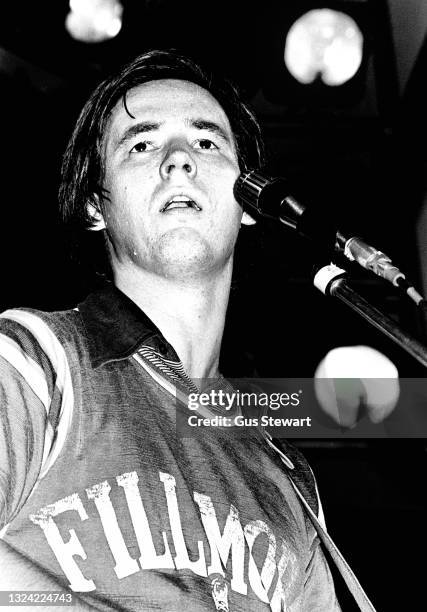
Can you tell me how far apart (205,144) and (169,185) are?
0.24 meters

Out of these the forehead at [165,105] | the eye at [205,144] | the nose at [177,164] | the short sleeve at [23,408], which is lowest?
the short sleeve at [23,408]

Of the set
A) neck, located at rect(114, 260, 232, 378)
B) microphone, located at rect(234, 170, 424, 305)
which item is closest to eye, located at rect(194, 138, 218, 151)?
neck, located at rect(114, 260, 232, 378)

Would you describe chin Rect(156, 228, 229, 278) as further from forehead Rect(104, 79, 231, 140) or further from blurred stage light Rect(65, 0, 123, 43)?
blurred stage light Rect(65, 0, 123, 43)

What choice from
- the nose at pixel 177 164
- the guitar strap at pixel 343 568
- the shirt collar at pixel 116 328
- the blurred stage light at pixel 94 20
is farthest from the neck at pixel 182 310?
the blurred stage light at pixel 94 20

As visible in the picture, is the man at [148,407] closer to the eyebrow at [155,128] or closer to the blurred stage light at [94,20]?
the eyebrow at [155,128]

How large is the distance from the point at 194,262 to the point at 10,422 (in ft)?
2.52

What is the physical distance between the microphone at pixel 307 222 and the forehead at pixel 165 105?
21.9 inches

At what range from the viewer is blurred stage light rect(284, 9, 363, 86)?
270 centimetres

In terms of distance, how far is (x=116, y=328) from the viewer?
1632 millimetres

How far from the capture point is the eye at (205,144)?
A: 201cm

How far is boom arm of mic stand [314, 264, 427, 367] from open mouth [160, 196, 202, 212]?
24.5 inches

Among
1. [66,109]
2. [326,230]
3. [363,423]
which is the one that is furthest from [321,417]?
[326,230]

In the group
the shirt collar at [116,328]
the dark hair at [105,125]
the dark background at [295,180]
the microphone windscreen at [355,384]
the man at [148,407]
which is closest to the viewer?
the man at [148,407]

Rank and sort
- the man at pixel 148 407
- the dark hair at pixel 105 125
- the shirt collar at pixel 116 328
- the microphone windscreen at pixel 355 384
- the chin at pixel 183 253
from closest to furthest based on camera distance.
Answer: the man at pixel 148 407
the shirt collar at pixel 116 328
the chin at pixel 183 253
the dark hair at pixel 105 125
the microphone windscreen at pixel 355 384
